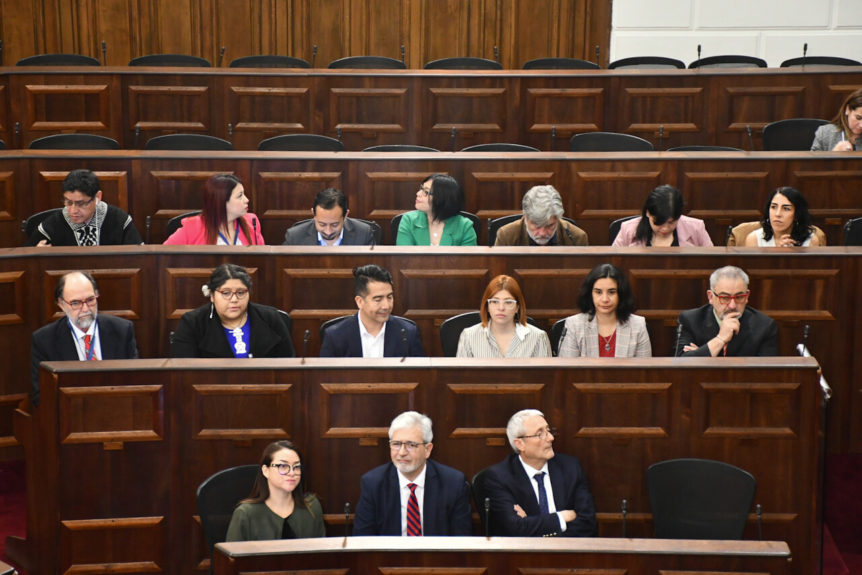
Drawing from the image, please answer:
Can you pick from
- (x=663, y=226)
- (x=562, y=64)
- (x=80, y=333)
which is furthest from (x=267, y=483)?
→ (x=562, y=64)

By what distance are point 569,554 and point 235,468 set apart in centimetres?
136

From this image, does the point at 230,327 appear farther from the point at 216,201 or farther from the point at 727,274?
the point at 727,274

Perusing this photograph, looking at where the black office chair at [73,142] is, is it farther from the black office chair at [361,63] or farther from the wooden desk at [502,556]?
the wooden desk at [502,556]

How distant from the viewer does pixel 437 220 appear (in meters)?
5.53

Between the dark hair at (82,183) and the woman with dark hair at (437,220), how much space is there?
147 centimetres

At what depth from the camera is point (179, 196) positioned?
5918 mm

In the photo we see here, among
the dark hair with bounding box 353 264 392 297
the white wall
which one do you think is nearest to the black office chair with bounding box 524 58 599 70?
the white wall

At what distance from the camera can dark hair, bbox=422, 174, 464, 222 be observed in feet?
17.9

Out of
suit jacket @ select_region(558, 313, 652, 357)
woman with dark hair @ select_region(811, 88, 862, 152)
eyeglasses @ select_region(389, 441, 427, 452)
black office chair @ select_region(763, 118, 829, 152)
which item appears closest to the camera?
eyeglasses @ select_region(389, 441, 427, 452)

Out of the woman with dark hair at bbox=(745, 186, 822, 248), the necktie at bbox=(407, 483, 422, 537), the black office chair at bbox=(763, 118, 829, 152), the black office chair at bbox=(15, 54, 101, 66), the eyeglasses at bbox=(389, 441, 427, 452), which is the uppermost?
the black office chair at bbox=(15, 54, 101, 66)

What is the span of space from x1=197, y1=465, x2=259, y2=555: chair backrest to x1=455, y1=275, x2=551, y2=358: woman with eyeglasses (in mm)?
1045

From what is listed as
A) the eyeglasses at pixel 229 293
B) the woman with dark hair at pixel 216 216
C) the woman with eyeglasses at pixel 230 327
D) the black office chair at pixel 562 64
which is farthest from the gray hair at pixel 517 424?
the black office chair at pixel 562 64

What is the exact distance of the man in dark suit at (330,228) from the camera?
17.3 feet

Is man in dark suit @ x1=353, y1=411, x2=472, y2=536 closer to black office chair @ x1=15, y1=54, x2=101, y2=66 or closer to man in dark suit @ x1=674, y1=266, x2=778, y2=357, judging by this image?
man in dark suit @ x1=674, y1=266, x2=778, y2=357
